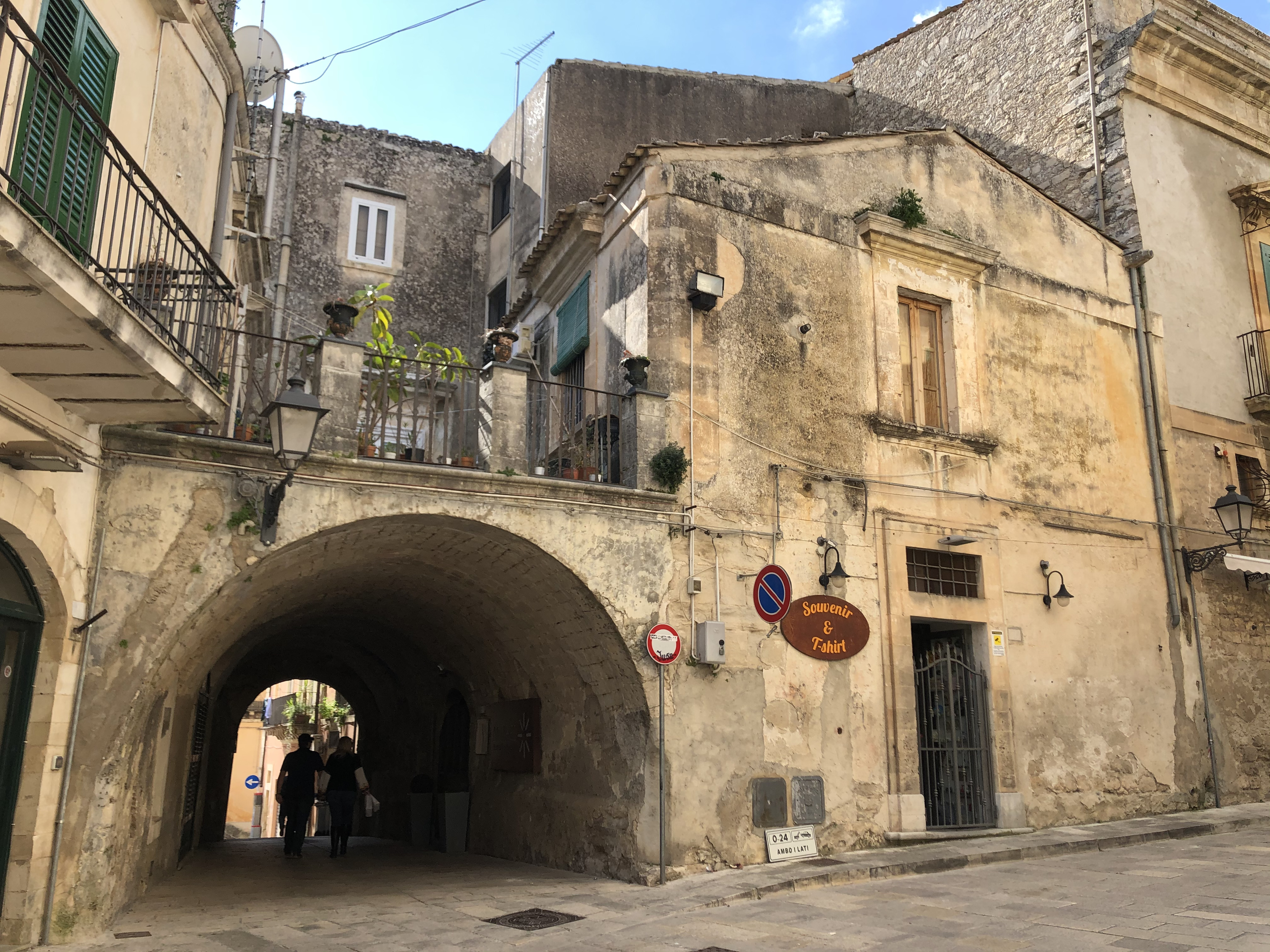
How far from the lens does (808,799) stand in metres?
9.54

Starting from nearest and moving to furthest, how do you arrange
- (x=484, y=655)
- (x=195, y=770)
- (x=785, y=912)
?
(x=785, y=912), (x=484, y=655), (x=195, y=770)

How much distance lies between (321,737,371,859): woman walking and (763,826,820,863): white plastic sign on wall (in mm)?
5956

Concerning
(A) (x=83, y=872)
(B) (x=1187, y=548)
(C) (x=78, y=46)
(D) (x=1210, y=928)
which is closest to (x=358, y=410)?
(C) (x=78, y=46)

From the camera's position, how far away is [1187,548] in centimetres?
1312

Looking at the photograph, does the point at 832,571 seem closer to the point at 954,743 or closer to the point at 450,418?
the point at 954,743

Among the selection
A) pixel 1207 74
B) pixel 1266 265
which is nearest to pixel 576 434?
pixel 1266 265

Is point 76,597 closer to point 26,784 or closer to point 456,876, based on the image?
point 26,784

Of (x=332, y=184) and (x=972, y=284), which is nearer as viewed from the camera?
(x=972, y=284)

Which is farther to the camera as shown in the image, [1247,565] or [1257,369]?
[1257,369]

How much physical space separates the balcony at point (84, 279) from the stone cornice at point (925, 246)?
6.90 meters

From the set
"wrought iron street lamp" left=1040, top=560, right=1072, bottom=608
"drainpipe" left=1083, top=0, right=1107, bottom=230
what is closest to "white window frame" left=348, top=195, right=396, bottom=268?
"drainpipe" left=1083, top=0, right=1107, bottom=230

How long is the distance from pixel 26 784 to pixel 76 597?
121cm

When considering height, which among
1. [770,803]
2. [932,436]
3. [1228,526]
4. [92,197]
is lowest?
[770,803]

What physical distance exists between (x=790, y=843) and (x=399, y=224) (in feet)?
45.9
